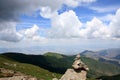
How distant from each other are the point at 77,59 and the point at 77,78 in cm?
565

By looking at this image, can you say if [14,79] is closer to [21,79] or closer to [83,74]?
[21,79]

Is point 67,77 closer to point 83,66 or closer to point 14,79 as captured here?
point 83,66

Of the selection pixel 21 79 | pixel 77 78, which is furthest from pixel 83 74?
pixel 21 79

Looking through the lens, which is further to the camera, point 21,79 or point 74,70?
point 21,79

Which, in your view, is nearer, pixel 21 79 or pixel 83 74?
pixel 83 74

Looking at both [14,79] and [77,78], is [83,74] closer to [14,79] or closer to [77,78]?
[77,78]

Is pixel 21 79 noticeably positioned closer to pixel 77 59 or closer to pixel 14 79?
pixel 14 79

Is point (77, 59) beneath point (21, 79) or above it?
above

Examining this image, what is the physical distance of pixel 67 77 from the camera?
6469cm

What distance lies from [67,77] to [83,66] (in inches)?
227

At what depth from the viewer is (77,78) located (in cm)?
6388

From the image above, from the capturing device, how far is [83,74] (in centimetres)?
6475

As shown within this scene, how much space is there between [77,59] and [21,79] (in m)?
23.5

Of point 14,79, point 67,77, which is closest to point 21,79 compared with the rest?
point 14,79
